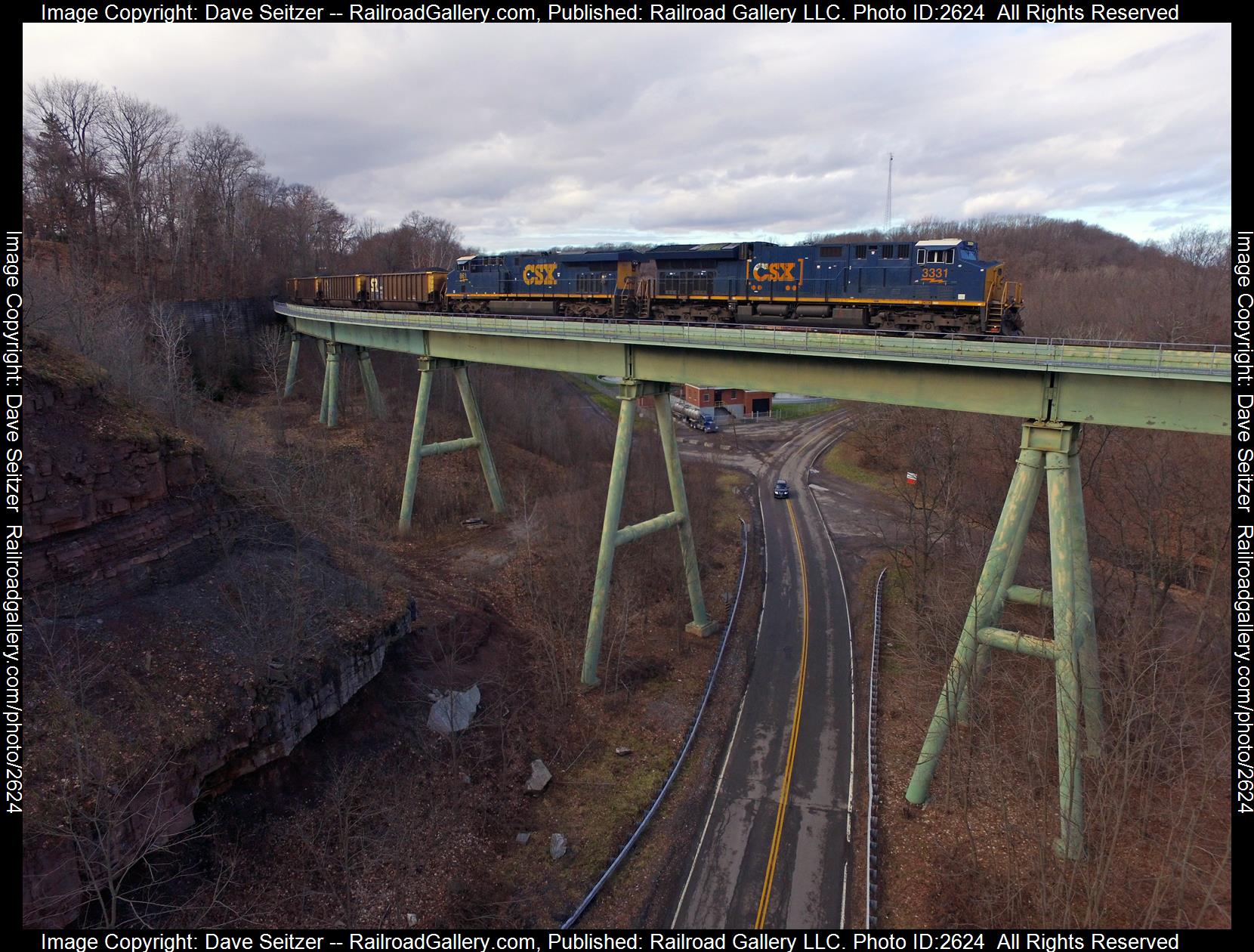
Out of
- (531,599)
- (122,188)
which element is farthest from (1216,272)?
(122,188)

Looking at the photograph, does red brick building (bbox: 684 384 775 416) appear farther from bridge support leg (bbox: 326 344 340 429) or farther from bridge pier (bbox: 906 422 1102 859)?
bridge pier (bbox: 906 422 1102 859)

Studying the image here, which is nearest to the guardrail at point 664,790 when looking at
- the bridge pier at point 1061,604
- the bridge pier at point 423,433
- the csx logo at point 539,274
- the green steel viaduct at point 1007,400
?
the green steel viaduct at point 1007,400

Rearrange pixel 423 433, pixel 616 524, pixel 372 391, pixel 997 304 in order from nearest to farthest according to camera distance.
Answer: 1. pixel 997 304
2. pixel 616 524
3. pixel 423 433
4. pixel 372 391

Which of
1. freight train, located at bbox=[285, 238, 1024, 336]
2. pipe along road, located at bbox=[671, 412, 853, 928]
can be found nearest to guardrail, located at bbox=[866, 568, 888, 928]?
pipe along road, located at bbox=[671, 412, 853, 928]

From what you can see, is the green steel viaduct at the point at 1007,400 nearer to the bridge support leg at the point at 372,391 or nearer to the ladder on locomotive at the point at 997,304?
the ladder on locomotive at the point at 997,304

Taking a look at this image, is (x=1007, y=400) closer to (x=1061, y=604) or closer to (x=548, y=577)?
(x=1061, y=604)

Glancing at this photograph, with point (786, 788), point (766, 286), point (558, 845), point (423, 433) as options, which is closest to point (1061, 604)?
point (786, 788)
